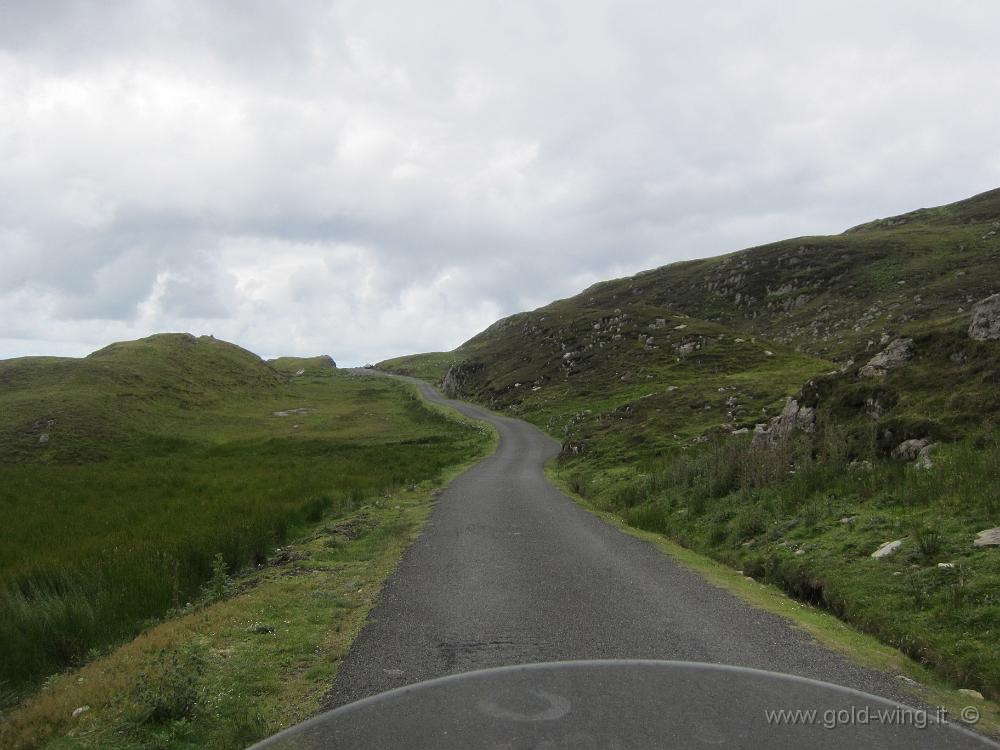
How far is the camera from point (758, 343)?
61.5 meters

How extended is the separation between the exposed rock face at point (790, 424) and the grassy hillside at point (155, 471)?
13846 mm

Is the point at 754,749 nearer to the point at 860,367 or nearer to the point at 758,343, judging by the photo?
the point at 860,367

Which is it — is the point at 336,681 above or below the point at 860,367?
below

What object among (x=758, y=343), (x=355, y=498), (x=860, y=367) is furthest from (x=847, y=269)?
(x=355, y=498)

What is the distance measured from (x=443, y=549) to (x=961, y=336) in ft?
47.0

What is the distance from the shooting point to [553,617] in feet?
25.8

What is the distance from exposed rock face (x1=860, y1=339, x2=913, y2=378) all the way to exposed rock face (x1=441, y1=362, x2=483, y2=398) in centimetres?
7142

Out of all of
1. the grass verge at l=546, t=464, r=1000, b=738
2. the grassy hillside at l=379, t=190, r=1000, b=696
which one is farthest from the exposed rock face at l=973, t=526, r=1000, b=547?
the grass verge at l=546, t=464, r=1000, b=738

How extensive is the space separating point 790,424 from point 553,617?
525 inches

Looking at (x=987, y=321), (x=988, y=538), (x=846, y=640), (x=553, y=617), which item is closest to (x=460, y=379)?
(x=987, y=321)

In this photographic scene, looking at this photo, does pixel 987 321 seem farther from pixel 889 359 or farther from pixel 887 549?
pixel 887 549

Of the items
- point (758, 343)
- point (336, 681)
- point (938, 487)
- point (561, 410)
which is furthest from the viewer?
point (758, 343)

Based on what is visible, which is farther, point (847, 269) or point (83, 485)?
point (847, 269)

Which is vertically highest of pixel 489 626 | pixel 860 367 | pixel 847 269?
pixel 847 269
